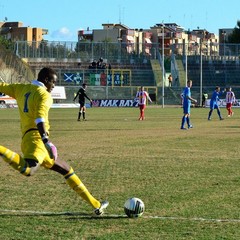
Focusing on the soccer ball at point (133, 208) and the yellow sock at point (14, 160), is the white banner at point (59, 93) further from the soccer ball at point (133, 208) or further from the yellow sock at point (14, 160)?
the yellow sock at point (14, 160)

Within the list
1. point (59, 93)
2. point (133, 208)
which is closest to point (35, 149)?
point (133, 208)

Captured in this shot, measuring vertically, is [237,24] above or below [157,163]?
above

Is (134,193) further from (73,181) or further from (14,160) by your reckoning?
(14,160)

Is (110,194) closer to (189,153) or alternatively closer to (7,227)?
(7,227)

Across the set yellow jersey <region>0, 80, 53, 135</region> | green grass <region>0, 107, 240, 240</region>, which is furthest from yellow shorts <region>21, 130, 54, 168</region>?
green grass <region>0, 107, 240, 240</region>

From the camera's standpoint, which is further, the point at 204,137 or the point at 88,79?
the point at 88,79

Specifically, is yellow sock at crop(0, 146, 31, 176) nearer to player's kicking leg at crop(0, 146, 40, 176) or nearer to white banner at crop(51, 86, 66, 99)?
player's kicking leg at crop(0, 146, 40, 176)

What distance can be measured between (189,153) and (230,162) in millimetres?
2499

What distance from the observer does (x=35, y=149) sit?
932cm

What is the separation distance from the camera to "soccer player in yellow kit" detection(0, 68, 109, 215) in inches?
360

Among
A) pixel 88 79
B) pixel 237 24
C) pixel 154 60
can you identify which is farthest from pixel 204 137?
pixel 237 24

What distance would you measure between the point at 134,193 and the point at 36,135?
276 cm

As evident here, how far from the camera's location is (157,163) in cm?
1633

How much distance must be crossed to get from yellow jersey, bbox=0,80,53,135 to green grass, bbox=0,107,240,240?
1.29 m
